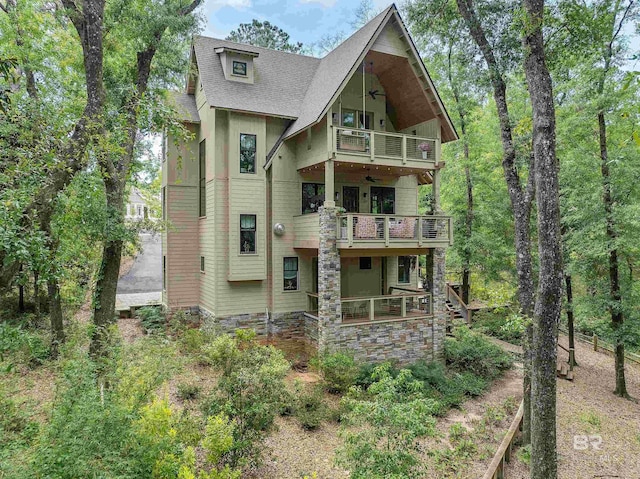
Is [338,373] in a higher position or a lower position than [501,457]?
higher

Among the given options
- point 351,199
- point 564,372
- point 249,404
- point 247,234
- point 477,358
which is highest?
point 351,199

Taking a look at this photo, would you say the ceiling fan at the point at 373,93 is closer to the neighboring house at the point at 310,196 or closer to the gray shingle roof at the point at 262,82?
the neighboring house at the point at 310,196

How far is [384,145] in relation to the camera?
14570mm

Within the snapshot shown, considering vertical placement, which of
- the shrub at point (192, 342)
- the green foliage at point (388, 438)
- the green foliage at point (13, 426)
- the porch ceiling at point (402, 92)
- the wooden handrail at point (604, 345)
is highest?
the porch ceiling at point (402, 92)

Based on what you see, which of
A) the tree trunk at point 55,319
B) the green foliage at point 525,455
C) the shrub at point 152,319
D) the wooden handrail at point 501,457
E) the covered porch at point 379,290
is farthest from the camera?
the shrub at point 152,319

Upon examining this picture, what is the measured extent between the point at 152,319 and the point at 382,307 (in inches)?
368

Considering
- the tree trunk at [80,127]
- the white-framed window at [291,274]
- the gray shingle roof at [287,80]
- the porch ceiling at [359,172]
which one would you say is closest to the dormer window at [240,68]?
the gray shingle roof at [287,80]

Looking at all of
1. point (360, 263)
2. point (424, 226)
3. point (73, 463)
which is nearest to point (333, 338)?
point (360, 263)

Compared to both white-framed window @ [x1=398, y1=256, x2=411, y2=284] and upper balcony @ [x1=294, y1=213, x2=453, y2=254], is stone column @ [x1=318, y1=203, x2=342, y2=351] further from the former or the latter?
white-framed window @ [x1=398, y1=256, x2=411, y2=284]

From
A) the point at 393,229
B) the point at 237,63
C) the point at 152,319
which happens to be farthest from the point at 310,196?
the point at 152,319

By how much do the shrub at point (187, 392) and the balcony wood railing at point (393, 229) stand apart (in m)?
6.31

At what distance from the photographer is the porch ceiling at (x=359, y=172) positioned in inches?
569

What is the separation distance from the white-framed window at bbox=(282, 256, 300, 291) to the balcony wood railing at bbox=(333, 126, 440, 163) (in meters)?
4.76

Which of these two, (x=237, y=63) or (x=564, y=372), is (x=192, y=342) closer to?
(x=237, y=63)
